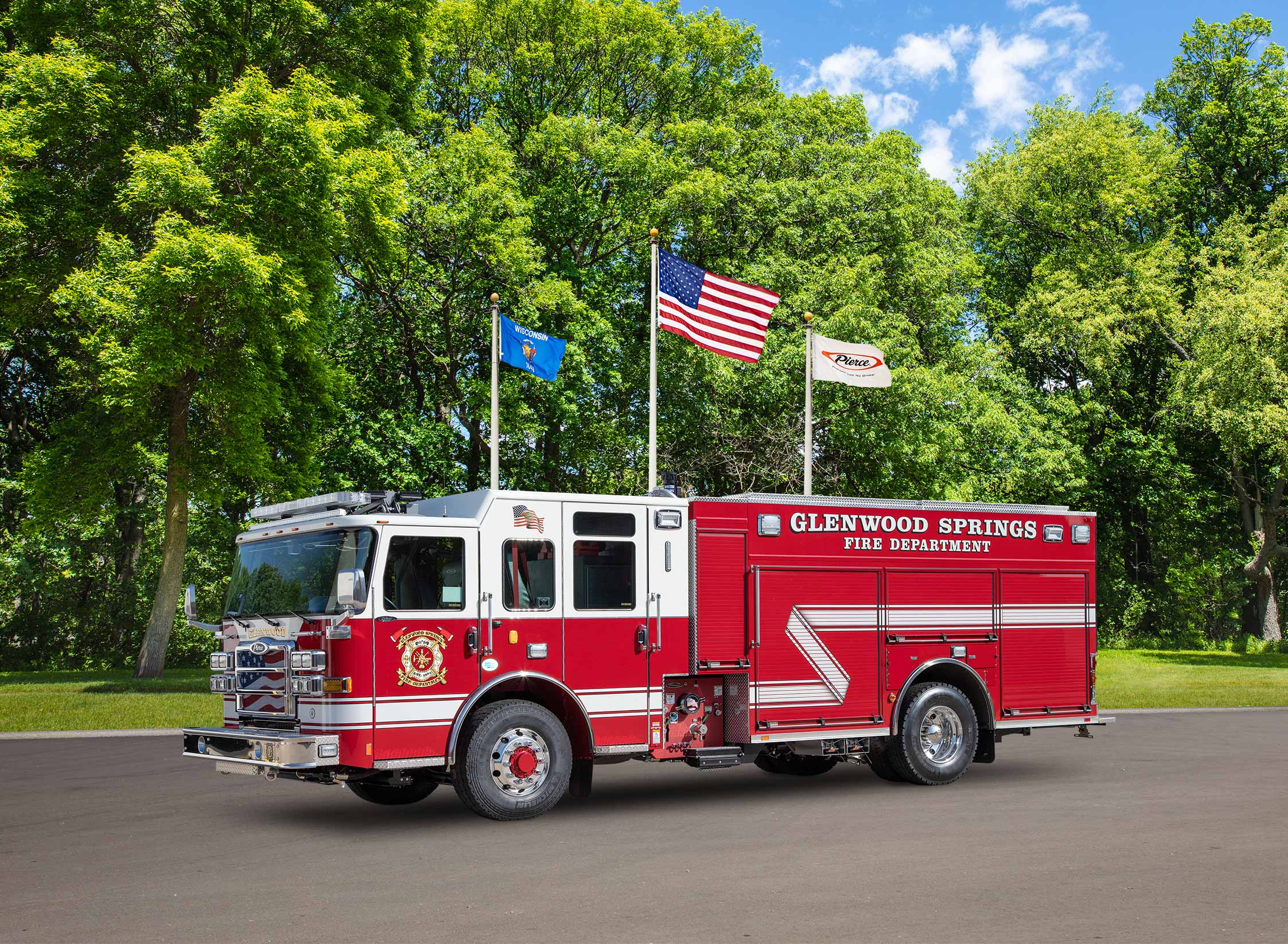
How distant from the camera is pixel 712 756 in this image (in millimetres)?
11633

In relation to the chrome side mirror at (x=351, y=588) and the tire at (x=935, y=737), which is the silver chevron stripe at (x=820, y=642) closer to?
the tire at (x=935, y=737)

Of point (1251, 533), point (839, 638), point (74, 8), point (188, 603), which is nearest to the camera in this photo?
point (188, 603)

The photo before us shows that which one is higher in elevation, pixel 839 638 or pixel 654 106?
pixel 654 106

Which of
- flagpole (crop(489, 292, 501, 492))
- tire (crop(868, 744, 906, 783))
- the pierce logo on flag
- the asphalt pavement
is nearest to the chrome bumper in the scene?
the asphalt pavement

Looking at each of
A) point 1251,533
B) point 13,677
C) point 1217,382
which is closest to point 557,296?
point 13,677

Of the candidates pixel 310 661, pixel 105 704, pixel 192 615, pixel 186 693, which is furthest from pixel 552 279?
pixel 310 661

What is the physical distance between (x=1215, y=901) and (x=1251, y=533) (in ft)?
136

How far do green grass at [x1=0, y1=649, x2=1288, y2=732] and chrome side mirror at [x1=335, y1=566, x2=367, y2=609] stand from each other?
10177mm

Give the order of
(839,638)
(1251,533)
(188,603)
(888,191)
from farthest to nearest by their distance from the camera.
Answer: (1251,533) < (888,191) < (839,638) < (188,603)

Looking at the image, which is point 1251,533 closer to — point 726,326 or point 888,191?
point 888,191

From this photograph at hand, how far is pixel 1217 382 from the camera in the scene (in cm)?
3628

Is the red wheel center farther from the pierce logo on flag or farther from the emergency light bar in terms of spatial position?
the pierce logo on flag

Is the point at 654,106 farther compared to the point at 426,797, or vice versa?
the point at 654,106

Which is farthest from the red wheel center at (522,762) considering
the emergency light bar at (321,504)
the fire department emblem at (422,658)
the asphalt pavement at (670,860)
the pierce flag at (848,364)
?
the pierce flag at (848,364)
